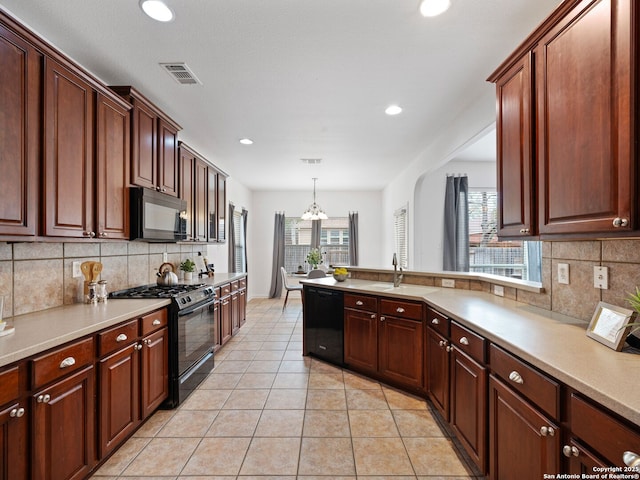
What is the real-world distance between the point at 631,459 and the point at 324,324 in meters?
2.89

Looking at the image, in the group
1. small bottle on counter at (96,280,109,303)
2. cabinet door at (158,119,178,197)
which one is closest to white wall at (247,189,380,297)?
cabinet door at (158,119,178,197)

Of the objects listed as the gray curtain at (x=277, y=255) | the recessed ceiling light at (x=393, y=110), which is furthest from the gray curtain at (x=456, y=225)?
the gray curtain at (x=277, y=255)

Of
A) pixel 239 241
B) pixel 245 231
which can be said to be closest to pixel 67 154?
pixel 239 241

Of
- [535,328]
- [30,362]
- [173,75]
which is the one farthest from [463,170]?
[30,362]

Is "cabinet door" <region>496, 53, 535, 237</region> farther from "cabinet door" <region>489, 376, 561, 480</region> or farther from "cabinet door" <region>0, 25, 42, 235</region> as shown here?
"cabinet door" <region>0, 25, 42, 235</region>

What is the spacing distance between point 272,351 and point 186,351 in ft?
4.71

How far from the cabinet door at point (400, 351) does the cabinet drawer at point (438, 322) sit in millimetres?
152

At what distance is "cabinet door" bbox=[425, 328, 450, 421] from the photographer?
2238 millimetres

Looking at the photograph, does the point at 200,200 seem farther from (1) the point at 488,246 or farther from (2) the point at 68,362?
(1) the point at 488,246

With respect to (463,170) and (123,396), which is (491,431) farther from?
(463,170)

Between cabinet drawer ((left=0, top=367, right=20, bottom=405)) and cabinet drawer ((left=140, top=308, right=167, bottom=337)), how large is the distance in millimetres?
910

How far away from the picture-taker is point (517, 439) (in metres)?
1.40

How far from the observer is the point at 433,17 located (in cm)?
185

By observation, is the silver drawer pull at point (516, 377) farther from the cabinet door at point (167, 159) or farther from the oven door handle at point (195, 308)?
the cabinet door at point (167, 159)
